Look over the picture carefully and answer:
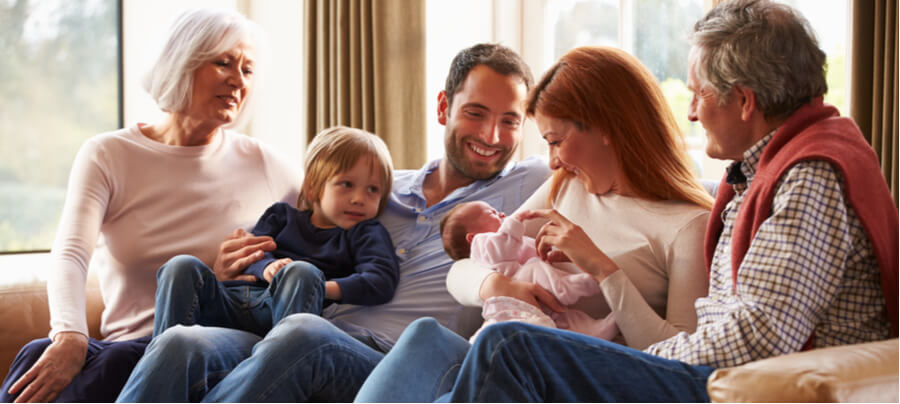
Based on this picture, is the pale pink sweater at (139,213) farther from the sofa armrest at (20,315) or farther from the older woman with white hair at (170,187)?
the sofa armrest at (20,315)

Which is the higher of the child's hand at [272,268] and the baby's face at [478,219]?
Answer: the baby's face at [478,219]

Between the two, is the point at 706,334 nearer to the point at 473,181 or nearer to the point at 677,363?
the point at 677,363

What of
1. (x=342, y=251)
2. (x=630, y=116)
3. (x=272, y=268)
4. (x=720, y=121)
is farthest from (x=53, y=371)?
(x=720, y=121)

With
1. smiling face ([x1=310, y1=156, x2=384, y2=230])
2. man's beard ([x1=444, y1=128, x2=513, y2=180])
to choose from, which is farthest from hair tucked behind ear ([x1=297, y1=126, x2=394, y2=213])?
man's beard ([x1=444, y1=128, x2=513, y2=180])

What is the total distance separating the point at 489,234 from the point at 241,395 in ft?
2.16

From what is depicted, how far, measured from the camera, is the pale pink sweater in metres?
2.09

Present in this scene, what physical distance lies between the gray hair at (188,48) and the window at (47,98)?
5.86ft

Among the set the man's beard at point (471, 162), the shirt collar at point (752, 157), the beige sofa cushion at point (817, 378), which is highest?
the shirt collar at point (752, 157)

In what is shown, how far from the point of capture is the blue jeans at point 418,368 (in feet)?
4.68

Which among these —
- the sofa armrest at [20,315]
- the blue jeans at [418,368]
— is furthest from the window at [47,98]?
the blue jeans at [418,368]

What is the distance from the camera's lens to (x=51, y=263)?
2047 millimetres

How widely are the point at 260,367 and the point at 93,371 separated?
52 cm

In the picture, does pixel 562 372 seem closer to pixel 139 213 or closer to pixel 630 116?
pixel 630 116

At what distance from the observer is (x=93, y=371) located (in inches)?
74.3
